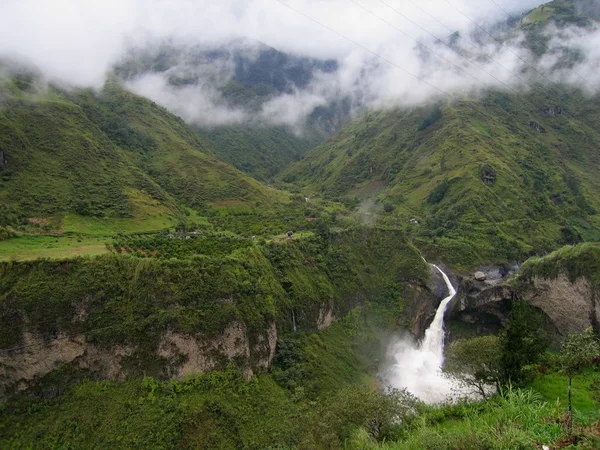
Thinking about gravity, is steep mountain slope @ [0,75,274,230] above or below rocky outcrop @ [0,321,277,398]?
above

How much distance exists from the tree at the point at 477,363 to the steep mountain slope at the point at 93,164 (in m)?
53.7

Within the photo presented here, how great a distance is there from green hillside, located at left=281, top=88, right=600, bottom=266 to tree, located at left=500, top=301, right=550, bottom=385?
4963cm

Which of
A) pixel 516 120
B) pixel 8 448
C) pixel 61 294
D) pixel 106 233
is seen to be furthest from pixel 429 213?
pixel 8 448

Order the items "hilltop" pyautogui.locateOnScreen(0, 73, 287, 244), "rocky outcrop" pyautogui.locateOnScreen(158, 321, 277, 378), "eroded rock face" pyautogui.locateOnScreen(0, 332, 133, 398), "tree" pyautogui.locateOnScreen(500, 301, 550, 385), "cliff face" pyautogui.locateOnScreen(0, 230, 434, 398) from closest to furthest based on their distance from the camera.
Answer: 1. "tree" pyautogui.locateOnScreen(500, 301, 550, 385)
2. "eroded rock face" pyautogui.locateOnScreen(0, 332, 133, 398)
3. "cliff face" pyautogui.locateOnScreen(0, 230, 434, 398)
4. "rocky outcrop" pyautogui.locateOnScreen(158, 321, 277, 378)
5. "hilltop" pyautogui.locateOnScreen(0, 73, 287, 244)

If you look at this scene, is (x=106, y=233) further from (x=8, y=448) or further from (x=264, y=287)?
(x=8, y=448)

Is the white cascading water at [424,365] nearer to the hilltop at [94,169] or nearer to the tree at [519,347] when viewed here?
the tree at [519,347]

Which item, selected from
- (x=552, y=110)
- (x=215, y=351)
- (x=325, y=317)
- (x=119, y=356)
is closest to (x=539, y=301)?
(x=325, y=317)

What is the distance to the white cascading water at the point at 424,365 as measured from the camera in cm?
4866

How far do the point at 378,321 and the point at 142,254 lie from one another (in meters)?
32.2

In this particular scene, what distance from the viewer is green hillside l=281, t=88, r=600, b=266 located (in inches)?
3693

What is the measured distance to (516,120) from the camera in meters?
142

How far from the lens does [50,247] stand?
48625 millimetres

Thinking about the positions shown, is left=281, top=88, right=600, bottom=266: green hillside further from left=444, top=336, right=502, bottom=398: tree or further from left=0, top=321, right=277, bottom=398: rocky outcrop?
left=0, top=321, right=277, bottom=398: rocky outcrop

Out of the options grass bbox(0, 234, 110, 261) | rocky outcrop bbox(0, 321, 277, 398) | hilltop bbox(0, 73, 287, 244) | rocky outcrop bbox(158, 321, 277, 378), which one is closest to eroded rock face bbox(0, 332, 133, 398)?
rocky outcrop bbox(0, 321, 277, 398)
